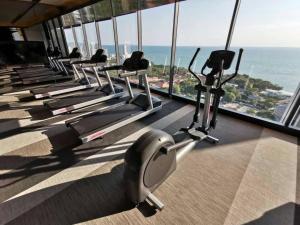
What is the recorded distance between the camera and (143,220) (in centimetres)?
142

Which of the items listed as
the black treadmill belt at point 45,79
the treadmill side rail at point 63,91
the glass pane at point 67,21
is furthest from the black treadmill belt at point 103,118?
the glass pane at point 67,21

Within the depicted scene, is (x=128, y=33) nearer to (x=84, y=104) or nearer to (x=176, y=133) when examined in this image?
(x=84, y=104)

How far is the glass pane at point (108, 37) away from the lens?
5.58 meters

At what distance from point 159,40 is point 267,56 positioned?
2420 millimetres

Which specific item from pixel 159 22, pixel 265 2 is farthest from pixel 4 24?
pixel 265 2

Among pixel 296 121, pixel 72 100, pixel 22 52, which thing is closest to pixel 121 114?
pixel 72 100

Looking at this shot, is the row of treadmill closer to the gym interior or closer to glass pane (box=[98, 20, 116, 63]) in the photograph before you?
the gym interior

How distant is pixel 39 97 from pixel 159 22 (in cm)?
342

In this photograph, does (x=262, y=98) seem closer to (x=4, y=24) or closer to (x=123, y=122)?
(x=123, y=122)

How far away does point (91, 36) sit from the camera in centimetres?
688

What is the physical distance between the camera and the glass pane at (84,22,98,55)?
6500mm

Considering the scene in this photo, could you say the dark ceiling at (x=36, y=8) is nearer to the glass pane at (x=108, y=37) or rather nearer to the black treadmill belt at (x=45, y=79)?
the glass pane at (x=108, y=37)

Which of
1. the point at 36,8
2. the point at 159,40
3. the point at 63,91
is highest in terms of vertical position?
the point at 36,8

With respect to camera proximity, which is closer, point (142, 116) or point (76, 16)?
point (142, 116)
